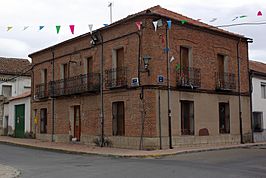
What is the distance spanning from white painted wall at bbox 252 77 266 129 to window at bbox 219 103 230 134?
3.04 m

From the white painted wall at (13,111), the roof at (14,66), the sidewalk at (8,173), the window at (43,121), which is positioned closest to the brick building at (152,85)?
the window at (43,121)

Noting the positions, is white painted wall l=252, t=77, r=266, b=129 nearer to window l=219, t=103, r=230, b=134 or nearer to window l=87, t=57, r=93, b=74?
window l=219, t=103, r=230, b=134

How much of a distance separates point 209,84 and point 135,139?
561 cm

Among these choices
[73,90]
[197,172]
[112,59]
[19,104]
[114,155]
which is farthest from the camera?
[19,104]

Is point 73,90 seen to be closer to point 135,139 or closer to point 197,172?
point 135,139

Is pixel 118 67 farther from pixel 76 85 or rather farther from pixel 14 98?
pixel 14 98

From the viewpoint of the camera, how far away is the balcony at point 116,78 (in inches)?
784

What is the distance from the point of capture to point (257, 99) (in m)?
25.4

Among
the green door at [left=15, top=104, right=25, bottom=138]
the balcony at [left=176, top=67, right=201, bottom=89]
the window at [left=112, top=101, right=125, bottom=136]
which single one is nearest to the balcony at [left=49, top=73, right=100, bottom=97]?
the window at [left=112, top=101, right=125, bottom=136]

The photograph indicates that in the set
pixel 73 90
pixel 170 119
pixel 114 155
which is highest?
pixel 73 90

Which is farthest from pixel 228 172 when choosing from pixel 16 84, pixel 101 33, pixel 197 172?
pixel 16 84

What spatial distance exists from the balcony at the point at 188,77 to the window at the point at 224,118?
2883 millimetres

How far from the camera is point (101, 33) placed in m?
21.9

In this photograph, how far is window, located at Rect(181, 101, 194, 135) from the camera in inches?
800
